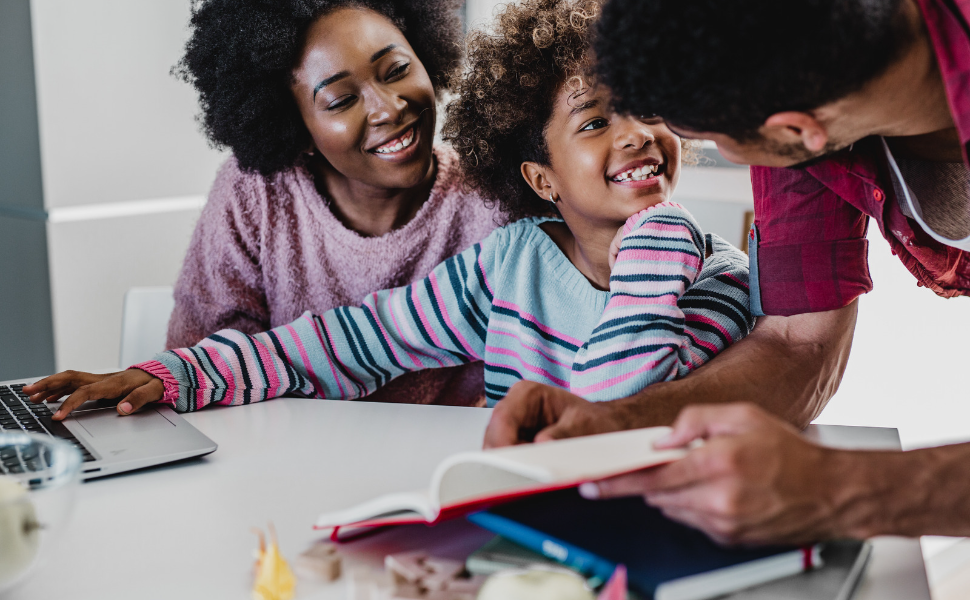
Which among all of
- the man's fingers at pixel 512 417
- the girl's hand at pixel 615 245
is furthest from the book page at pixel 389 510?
the girl's hand at pixel 615 245

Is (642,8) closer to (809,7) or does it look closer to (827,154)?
(809,7)

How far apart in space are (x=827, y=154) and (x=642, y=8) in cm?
26

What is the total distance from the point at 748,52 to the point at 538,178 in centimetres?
71

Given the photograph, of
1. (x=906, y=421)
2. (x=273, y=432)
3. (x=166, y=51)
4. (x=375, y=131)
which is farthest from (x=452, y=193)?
(x=906, y=421)

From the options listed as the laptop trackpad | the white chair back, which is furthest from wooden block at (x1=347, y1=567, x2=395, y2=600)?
the white chair back

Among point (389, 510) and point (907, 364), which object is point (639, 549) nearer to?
point (389, 510)

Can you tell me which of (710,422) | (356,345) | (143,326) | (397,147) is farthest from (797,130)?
(143,326)

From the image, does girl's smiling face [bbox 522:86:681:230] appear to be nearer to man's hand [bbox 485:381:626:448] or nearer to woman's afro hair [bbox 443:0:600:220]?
woman's afro hair [bbox 443:0:600:220]

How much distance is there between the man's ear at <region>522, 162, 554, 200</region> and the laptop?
2.21 feet

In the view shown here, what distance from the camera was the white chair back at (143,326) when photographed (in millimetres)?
1704

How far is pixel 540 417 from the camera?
0.80m

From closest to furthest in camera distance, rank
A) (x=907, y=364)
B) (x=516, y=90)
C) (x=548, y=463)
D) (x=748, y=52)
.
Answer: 1. (x=548, y=463)
2. (x=748, y=52)
3. (x=516, y=90)
4. (x=907, y=364)

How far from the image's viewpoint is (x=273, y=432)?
1011mm

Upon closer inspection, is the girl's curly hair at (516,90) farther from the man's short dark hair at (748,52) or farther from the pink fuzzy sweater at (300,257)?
the man's short dark hair at (748,52)
